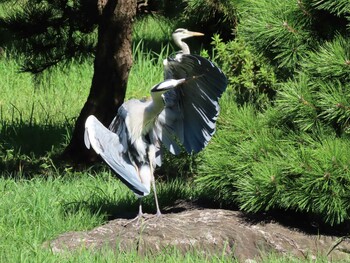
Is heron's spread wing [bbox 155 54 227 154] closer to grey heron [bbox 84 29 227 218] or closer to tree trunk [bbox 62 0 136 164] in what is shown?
grey heron [bbox 84 29 227 218]

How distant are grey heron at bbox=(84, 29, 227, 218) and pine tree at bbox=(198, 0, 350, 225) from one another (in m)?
0.21

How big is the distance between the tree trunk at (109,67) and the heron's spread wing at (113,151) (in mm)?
1682

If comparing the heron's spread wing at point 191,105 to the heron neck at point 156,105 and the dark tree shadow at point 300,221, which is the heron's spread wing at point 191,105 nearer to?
the heron neck at point 156,105

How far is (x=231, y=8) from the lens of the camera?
30.7 feet

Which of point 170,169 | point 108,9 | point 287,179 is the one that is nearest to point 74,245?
point 287,179

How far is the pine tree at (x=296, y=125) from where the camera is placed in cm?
474

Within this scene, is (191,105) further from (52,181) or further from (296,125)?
(52,181)

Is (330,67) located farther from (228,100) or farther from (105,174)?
(105,174)

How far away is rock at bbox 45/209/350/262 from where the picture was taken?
4.68 meters

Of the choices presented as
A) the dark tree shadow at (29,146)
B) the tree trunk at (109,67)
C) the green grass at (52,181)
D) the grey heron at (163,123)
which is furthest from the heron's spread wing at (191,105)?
the dark tree shadow at (29,146)

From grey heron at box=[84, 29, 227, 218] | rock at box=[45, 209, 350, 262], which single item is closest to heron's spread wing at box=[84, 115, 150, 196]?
grey heron at box=[84, 29, 227, 218]

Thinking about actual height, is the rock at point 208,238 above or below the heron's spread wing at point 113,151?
below

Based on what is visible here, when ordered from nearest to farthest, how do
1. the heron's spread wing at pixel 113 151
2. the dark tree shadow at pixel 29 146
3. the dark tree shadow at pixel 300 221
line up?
the heron's spread wing at pixel 113 151
the dark tree shadow at pixel 300 221
the dark tree shadow at pixel 29 146

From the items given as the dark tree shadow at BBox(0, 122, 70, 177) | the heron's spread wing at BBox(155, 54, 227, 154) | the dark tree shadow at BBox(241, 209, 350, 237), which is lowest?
the dark tree shadow at BBox(0, 122, 70, 177)
